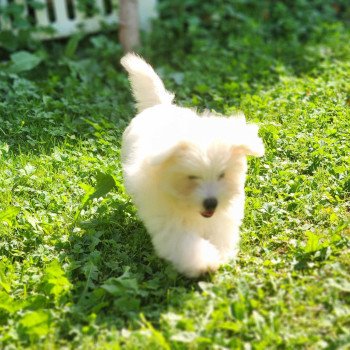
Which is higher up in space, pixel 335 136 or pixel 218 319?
pixel 218 319

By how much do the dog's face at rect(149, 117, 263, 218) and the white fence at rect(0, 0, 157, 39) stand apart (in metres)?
4.57

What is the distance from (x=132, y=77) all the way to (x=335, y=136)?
170 cm

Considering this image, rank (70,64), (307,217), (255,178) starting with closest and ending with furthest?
(307,217)
(255,178)
(70,64)

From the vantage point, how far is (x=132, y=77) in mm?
4348

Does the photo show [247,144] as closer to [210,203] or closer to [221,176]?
[221,176]

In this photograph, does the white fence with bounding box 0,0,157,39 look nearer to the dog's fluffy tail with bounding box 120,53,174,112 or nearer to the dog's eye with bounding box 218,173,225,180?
the dog's fluffy tail with bounding box 120,53,174,112

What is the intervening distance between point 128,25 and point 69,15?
97 centimetres

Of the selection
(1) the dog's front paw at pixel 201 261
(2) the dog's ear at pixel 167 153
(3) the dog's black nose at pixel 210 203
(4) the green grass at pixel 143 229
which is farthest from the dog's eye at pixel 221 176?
(4) the green grass at pixel 143 229

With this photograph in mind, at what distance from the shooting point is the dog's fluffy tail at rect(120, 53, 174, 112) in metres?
4.27

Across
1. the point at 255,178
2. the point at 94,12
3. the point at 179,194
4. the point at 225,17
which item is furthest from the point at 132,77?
the point at 225,17

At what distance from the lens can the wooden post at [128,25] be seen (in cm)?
704

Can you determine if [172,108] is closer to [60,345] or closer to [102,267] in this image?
[102,267]

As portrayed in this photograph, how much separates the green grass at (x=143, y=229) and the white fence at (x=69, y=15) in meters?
0.80

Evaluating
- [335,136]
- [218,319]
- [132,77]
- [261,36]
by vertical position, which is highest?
[132,77]
